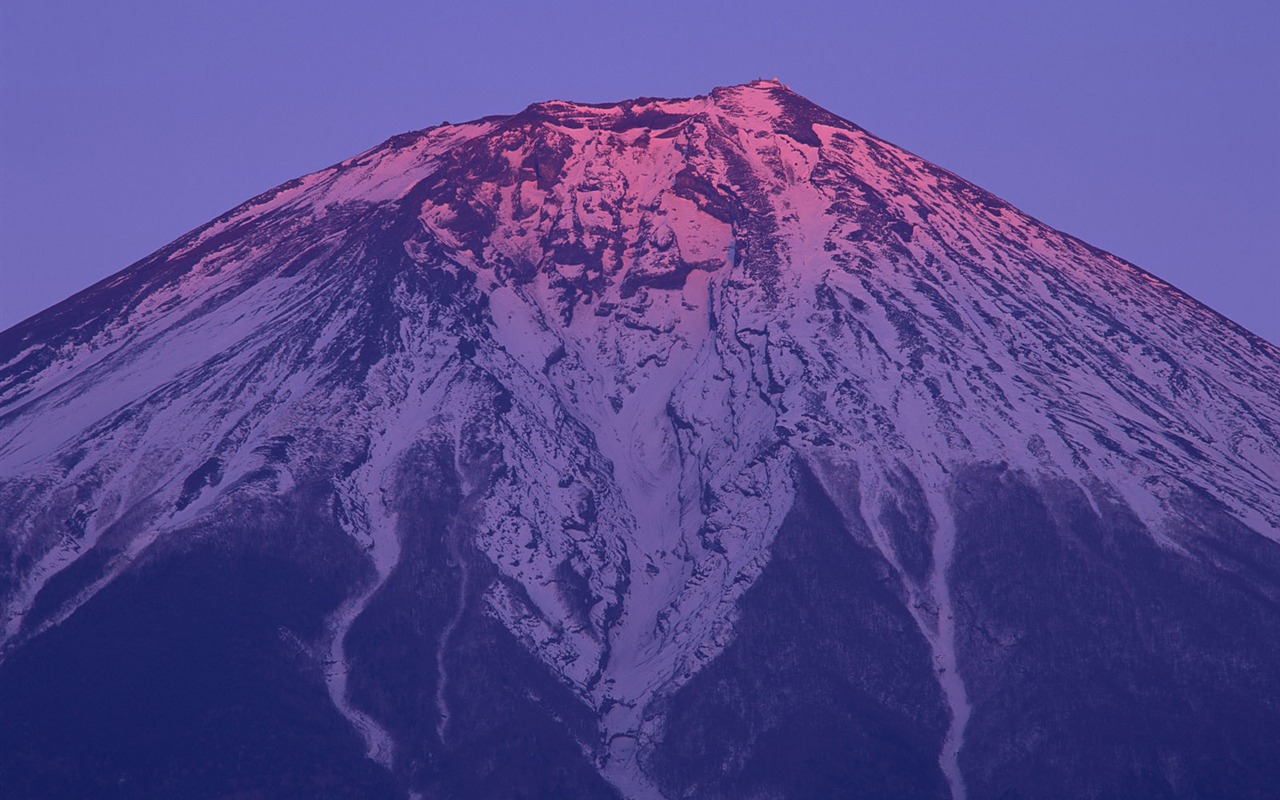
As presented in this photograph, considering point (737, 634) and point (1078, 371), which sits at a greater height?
point (1078, 371)

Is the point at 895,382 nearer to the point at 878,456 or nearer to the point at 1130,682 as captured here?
the point at 878,456

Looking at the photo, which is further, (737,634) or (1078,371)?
(1078,371)

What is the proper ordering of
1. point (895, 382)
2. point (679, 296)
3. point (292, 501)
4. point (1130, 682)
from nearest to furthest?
point (1130, 682), point (292, 501), point (895, 382), point (679, 296)

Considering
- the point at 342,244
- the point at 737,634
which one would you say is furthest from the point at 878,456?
the point at 342,244

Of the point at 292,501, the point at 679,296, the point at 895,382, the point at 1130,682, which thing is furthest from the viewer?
the point at 679,296

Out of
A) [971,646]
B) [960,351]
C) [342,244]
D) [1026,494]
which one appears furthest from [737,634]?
[342,244]

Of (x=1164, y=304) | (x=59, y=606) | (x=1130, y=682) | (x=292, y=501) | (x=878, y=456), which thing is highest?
(x=1164, y=304)
